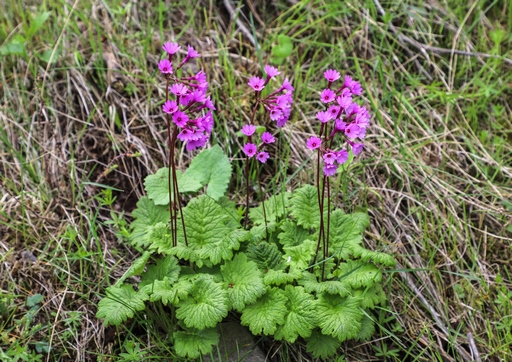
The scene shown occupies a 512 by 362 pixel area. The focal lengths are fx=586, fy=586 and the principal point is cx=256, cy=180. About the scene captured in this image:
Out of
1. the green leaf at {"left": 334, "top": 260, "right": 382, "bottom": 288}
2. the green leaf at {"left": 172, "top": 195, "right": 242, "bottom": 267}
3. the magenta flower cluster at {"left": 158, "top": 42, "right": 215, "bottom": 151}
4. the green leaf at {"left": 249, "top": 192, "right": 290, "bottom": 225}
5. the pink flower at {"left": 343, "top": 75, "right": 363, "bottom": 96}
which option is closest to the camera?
the magenta flower cluster at {"left": 158, "top": 42, "right": 215, "bottom": 151}

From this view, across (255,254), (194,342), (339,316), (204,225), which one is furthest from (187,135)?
(339,316)

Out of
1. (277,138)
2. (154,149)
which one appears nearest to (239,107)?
(277,138)

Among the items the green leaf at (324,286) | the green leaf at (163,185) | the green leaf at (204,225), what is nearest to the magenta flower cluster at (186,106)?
the green leaf at (204,225)

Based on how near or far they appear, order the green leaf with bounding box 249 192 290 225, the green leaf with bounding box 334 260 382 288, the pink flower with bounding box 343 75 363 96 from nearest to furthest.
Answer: the pink flower with bounding box 343 75 363 96
the green leaf with bounding box 334 260 382 288
the green leaf with bounding box 249 192 290 225

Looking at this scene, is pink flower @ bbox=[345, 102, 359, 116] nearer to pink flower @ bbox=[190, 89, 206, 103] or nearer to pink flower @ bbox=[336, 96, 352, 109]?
pink flower @ bbox=[336, 96, 352, 109]

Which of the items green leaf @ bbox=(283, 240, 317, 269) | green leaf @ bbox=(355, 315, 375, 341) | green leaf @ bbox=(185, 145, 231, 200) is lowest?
green leaf @ bbox=(355, 315, 375, 341)

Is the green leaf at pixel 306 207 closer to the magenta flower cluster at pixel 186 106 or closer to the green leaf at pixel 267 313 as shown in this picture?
the green leaf at pixel 267 313

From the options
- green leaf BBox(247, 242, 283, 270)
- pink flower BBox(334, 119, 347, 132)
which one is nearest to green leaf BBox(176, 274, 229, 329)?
green leaf BBox(247, 242, 283, 270)

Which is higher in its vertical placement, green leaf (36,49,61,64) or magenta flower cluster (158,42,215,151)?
magenta flower cluster (158,42,215,151)
